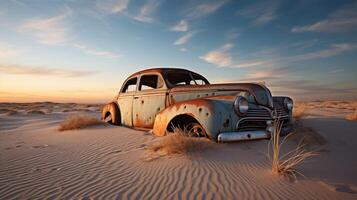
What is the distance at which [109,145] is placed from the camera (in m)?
4.70

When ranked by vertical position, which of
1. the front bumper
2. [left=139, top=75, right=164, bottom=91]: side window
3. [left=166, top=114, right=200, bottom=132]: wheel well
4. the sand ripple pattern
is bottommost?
the sand ripple pattern

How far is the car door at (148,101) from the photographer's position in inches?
212

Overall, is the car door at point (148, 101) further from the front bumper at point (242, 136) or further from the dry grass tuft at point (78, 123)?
the dry grass tuft at point (78, 123)

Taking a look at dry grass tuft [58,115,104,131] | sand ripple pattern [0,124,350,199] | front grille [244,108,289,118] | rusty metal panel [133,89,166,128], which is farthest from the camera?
dry grass tuft [58,115,104,131]

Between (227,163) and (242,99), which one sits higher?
(242,99)

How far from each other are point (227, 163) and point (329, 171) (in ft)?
4.60

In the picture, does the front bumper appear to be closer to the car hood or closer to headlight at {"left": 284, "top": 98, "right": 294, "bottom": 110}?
the car hood

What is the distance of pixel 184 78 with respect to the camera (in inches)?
240

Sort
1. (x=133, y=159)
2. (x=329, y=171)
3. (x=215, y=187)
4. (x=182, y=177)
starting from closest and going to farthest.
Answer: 1. (x=215, y=187)
2. (x=182, y=177)
3. (x=329, y=171)
4. (x=133, y=159)

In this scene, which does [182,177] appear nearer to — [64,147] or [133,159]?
[133,159]

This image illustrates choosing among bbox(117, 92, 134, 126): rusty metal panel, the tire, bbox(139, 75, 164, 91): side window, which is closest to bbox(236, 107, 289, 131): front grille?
the tire

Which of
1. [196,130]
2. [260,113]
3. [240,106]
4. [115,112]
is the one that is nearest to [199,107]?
[196,130]

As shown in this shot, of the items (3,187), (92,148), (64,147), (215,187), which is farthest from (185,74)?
(3,187)

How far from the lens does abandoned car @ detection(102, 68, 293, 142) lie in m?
3.75
